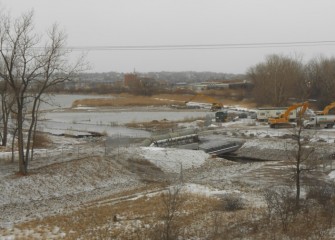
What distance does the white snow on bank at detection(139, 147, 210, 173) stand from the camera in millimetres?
33312

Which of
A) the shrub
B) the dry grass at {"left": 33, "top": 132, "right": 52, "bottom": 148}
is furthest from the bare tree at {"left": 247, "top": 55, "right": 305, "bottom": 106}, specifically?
the shrub

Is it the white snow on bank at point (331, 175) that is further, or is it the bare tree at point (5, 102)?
the bare tree at point (5, 102)

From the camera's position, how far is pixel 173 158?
34812mm

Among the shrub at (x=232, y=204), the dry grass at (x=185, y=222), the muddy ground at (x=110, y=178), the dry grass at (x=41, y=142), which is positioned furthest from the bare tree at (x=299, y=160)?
the dry grass at (x=41, y=142)

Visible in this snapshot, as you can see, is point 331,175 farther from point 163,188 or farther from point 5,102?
point 5,102

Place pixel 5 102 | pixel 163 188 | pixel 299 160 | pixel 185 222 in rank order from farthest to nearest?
pixel 5 102
pixel 163 188
pixel 299 160
pixel 185 222

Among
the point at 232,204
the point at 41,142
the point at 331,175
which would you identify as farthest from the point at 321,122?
the point at 232,204

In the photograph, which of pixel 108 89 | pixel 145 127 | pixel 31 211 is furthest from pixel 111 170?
pixel 108 89

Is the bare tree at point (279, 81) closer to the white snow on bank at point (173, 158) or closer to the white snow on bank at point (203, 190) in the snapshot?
the white snow on bank at point (173, 158)

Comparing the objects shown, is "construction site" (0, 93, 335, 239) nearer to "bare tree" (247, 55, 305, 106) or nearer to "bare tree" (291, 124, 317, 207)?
"bare tree" (291, 124, 317, 207)

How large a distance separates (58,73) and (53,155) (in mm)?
8821

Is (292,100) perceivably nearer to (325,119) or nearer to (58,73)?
(325,119)

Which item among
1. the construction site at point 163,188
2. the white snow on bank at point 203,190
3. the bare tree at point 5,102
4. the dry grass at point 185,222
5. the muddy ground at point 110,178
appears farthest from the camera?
the bare tree at point 5,102

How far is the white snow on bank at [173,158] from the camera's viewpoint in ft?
109
